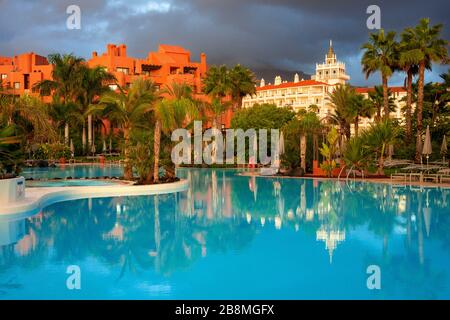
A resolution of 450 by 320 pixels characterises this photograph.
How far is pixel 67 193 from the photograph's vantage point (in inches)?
645

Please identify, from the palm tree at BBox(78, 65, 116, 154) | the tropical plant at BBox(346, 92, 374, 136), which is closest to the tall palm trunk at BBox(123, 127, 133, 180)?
the palm tree at BBox(78, 65, 116, 154)

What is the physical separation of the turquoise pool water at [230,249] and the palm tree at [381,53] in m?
16.2

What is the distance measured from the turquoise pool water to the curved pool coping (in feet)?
1.56

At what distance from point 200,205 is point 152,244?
18.8 ft

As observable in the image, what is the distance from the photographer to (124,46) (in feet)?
191

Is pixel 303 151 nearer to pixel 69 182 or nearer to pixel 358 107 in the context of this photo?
pixel 69 182

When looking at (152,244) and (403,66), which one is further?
(403,66)

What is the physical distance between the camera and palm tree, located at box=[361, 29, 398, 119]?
2980 cm

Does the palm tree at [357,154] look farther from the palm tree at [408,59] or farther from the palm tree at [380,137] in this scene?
the palm tree at [408,59]

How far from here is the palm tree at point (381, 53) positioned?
29.8 meters

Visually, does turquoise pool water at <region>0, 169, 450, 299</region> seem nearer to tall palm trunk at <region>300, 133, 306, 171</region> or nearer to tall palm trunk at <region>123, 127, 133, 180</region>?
→ tall palm trunk at <region>123, 127, 133, 180</region>
